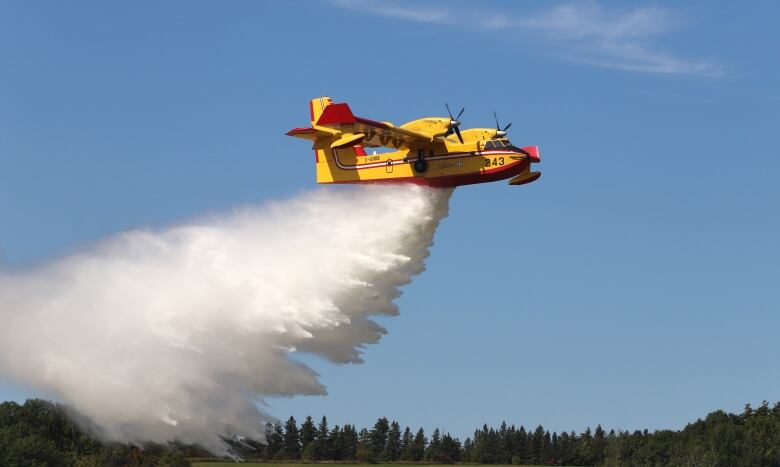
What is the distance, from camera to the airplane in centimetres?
3875

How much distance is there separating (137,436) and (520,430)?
94.8m

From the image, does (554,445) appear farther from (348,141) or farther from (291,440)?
(348,141)

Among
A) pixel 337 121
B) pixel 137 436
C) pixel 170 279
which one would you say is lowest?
pixel 137 436

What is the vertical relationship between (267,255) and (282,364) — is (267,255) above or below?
above

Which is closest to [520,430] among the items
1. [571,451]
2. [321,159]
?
[571,451]

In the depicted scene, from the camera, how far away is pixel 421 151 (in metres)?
39.6

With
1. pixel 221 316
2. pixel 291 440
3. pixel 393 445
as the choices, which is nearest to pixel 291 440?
pixel 291 440

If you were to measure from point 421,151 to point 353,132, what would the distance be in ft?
7.89

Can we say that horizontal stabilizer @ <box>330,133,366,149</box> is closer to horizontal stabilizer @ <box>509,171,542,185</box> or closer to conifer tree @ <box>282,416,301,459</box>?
horizontal stabilizer @ <box>509,171,542,185</box>

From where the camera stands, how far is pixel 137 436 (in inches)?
1483

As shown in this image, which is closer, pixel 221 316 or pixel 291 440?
pixel 221 316

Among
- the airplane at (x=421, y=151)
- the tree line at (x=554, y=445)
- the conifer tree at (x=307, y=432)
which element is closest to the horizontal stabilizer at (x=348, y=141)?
the airplane at (x=421, y=151)

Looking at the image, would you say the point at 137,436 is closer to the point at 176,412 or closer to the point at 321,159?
the point at 176,412

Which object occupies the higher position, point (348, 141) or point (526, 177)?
point (348, 141)
